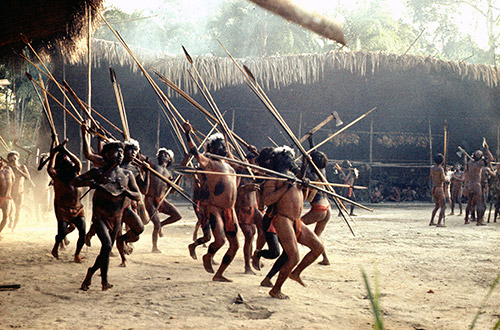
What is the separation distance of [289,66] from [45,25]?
24.0 ft

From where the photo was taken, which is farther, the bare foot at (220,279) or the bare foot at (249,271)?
the bare foot at (249,271)

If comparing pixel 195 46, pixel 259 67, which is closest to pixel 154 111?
pixel 259 67

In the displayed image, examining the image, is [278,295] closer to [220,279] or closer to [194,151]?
[220,279]

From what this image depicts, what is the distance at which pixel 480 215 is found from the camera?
10719 millimetres

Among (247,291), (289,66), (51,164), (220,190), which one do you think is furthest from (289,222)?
(289,66)

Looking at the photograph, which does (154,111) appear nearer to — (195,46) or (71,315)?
(71,315)

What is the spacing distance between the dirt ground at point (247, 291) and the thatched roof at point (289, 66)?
20.3 ft

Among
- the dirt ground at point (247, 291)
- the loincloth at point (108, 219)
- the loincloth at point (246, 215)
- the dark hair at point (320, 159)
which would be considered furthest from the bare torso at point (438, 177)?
the loincloth at point (108, 219)

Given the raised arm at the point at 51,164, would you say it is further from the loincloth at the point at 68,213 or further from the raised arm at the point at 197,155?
the raised arm at the point at 197,155

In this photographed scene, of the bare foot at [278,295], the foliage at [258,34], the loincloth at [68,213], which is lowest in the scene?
the bare foot at [278,295]

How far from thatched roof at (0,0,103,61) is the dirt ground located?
117 inches

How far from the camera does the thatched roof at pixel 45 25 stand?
675 centimetres

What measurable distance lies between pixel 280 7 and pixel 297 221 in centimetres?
394

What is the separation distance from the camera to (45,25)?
812 cm
